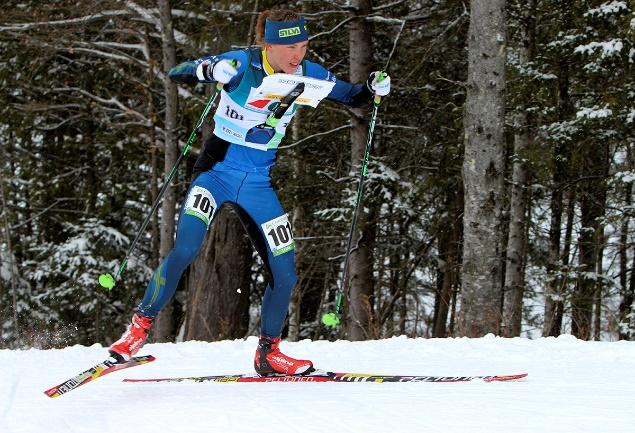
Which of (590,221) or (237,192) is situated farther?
(590,221)

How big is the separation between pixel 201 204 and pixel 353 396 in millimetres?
1387

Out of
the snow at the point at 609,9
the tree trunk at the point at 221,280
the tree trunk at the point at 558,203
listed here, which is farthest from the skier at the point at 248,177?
the tree trunk at the point at 221,280

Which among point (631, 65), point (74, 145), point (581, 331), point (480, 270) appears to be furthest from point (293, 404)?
point (74, 145)

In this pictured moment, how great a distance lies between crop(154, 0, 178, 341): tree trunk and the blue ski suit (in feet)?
24.3

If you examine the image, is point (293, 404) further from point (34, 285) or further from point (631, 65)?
point (34, 285)

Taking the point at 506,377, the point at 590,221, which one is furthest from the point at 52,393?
the point at 590,221

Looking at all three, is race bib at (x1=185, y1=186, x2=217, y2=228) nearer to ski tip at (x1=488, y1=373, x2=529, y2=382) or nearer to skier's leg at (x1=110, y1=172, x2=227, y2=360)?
skier's leg at (x1=110, y1=172, x2=227, y2=360)

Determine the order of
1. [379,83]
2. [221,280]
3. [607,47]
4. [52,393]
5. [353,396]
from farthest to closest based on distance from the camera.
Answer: [221,280] < [607,47] < [379,83] < [353,396] < [52,393]

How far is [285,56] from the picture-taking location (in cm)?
447

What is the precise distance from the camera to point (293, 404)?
3775mm

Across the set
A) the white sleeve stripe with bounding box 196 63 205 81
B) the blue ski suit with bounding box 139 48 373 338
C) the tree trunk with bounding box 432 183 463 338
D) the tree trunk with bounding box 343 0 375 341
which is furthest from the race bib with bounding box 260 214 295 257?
the tree trunk with bounding box 432 183 463 338

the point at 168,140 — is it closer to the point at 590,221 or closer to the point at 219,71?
the point at 219,71

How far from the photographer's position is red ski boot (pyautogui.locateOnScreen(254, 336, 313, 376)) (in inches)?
190

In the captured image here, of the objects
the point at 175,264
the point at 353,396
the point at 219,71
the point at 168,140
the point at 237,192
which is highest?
the point at 168,140
